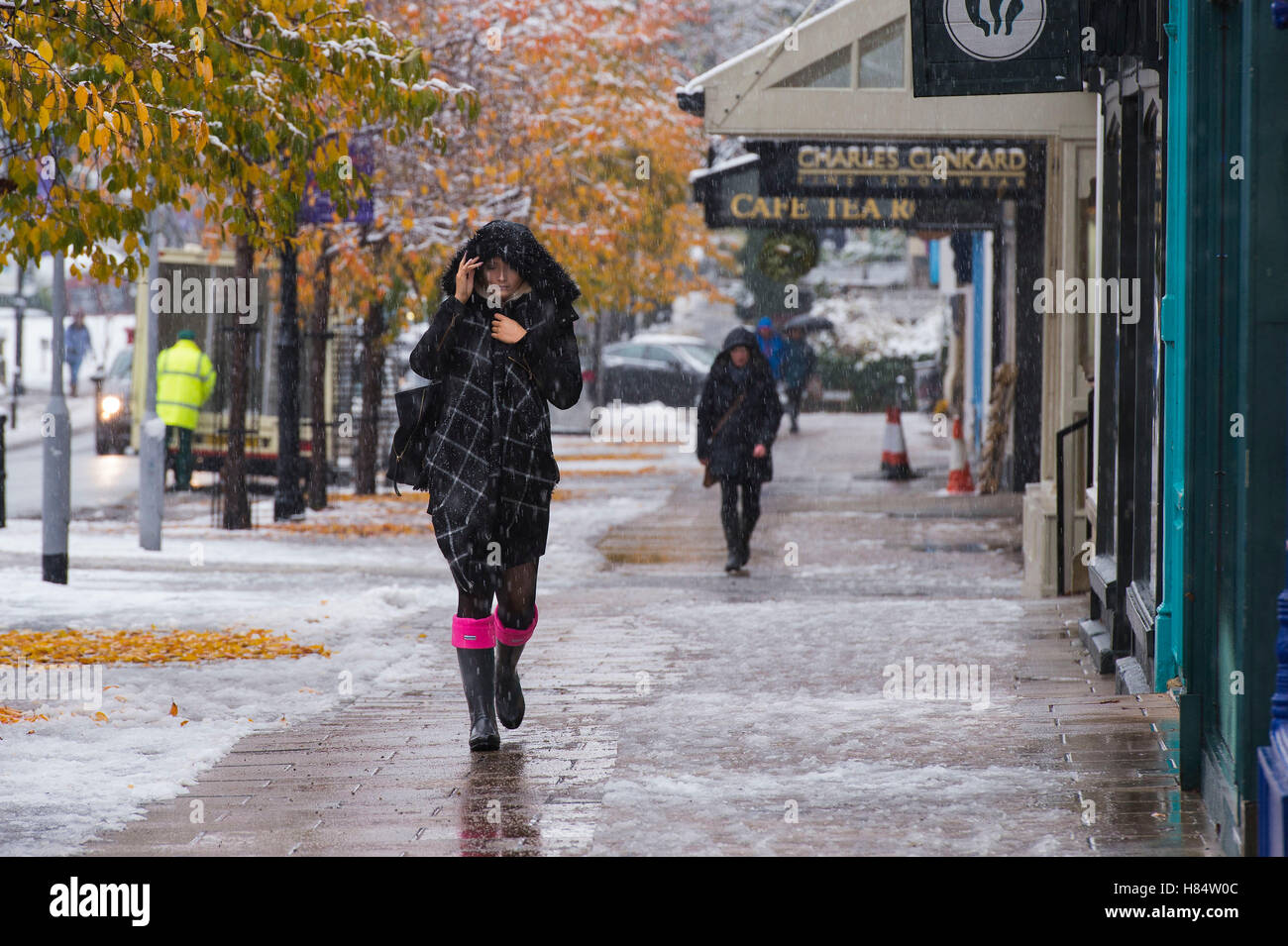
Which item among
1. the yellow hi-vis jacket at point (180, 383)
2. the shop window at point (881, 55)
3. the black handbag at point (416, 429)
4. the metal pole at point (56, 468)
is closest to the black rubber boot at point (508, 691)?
the black handbag at point (416, 429)

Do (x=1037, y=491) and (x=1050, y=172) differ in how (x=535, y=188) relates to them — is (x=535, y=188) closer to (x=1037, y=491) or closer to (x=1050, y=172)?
(x=1050, y=172)

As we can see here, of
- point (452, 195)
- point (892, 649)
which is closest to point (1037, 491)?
point (892, 649)

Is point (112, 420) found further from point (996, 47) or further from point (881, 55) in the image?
point (996, 47)

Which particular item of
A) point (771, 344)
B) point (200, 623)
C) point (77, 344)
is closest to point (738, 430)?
point (200, 623)

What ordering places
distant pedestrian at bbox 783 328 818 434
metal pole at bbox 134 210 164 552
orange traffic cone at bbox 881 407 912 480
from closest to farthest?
metal pole at bbox 134 210 164 552 → orange traffic cone at bbox 881 407 912 480 → distant pedestrian at bbox 783 328 818 434

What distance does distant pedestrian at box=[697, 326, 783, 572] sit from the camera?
1225 cm

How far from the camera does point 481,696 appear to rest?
247 inches

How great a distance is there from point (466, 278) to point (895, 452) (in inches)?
619

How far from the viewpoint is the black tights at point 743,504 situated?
1217 cm

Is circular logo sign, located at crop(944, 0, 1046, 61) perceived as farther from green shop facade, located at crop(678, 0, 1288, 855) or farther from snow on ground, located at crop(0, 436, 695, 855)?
snow on ground, located at crop(0, 436, 695, 855)

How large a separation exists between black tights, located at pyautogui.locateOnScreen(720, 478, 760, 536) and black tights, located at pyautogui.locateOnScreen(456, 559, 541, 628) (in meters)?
5.88

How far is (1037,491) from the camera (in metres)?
10.5

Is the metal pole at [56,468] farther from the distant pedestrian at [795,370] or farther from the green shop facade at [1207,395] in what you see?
the distant pedestrian at [795,370]

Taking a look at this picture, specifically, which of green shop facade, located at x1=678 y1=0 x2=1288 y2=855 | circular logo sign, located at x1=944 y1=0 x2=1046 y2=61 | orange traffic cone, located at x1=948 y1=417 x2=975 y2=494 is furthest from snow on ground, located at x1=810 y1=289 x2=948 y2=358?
circular logo sign, located at x1=944 y1=0 x2=1046 y2=61
